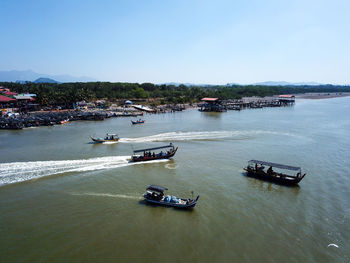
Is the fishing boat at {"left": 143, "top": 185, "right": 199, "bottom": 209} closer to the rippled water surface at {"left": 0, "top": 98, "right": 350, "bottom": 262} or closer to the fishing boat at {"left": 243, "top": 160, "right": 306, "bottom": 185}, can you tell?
the rippled water surface at {"left": 0, "top": 98, "right": 350, "bottom": 262}

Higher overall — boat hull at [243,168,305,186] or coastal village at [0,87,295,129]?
coastal village at [0,87,295,129]

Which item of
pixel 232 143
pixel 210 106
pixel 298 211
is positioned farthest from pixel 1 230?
pixel 210 106

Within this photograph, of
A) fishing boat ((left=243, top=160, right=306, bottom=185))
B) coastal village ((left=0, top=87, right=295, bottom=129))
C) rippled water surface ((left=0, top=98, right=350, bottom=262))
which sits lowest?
rippled water surface ((left=0, top=98, right=350, bottom=262))

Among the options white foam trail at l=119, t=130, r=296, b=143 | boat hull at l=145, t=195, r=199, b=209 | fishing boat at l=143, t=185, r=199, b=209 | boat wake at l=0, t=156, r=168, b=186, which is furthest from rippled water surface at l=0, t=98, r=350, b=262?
white foam trail at l=119, t=130, r=296, b=143

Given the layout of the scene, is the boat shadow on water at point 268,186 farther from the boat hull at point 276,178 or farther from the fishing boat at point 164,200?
the fishing boat at point 164,200

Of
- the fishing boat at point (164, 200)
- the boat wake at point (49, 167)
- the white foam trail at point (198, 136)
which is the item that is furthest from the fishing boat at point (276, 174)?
the white foam trail at point (198, 136)

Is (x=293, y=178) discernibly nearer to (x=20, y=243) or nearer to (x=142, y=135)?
(x=20, y=243)
